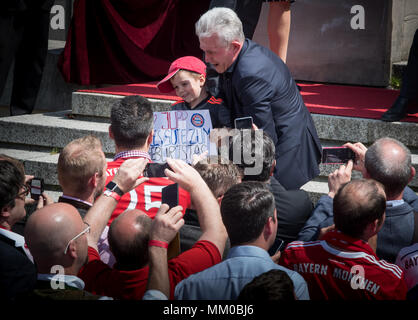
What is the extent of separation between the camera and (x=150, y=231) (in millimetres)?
1994

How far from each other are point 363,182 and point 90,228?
108cm

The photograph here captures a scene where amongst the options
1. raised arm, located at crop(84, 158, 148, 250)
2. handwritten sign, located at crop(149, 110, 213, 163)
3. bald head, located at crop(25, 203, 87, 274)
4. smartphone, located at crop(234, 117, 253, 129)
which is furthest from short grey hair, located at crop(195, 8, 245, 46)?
bald head, located at crop(25, 203, 87, 274)

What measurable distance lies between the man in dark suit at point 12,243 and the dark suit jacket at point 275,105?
1362 millimetres

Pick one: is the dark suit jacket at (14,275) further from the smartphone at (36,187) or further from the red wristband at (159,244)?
the smartphone at (36,187)

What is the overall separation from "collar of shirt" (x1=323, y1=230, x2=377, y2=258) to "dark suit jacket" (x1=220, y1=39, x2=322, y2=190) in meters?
1.14

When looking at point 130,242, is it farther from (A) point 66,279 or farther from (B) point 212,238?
(B) point 212,238

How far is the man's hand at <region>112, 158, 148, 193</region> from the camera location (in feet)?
8.03

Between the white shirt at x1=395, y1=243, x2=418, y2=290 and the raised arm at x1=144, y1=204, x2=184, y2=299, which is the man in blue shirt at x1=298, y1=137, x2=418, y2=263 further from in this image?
the raised arm at x1=144, y1=204, x2=184, y2=299

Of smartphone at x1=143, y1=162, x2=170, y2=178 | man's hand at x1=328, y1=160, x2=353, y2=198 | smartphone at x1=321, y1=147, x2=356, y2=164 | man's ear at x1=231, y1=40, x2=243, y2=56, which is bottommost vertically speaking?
man's hand at x1=328, y1=160, x2=353, y2=198

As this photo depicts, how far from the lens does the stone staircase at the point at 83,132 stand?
416 cm

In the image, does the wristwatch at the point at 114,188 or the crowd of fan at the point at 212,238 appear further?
the wristwatch at the point at 114,188

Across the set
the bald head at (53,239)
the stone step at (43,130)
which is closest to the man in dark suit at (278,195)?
the bald head at (53,239)

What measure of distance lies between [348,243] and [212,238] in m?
0.51

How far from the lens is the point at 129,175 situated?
2.47 meters
